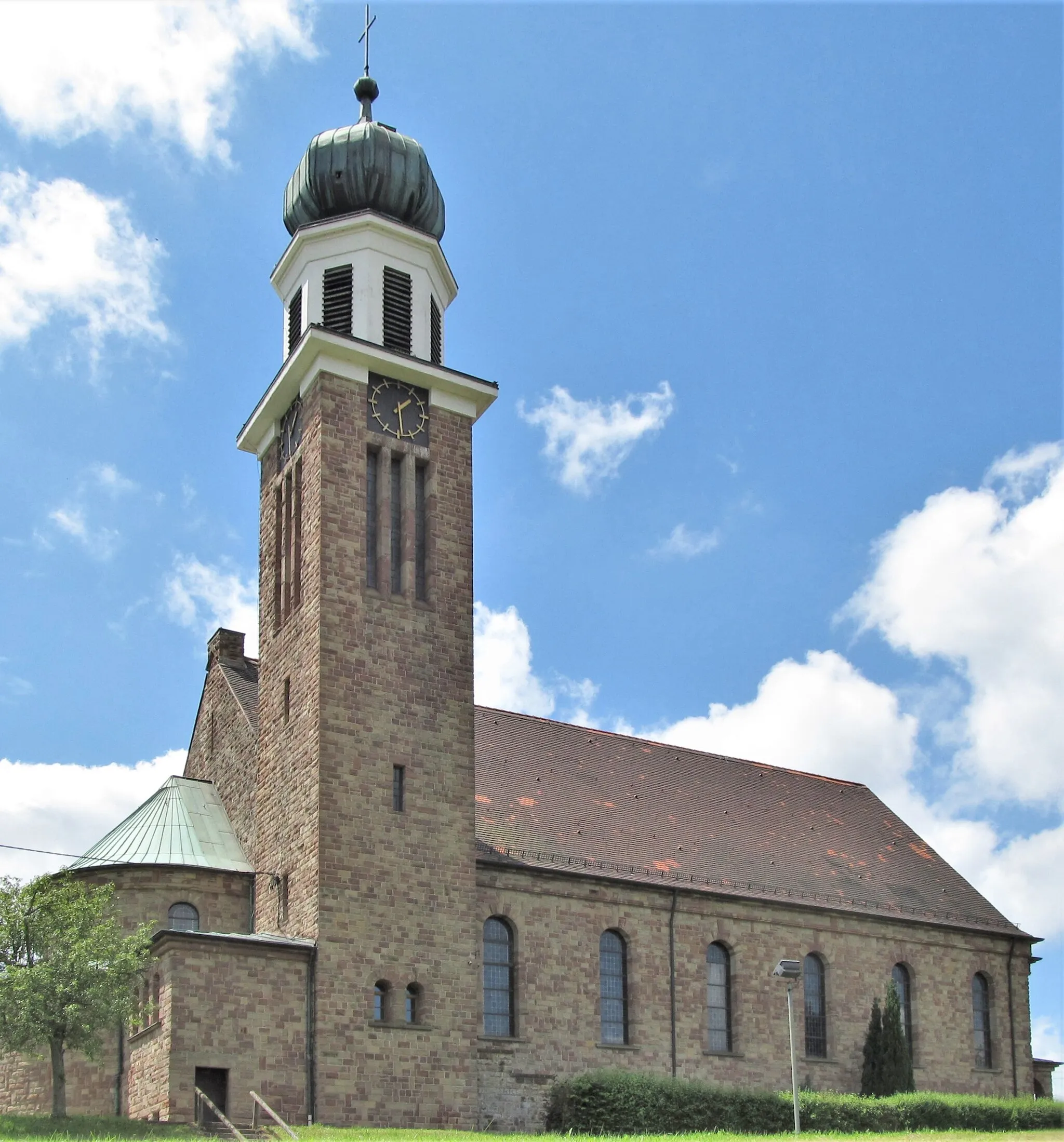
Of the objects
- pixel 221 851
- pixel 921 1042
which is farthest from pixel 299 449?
pixel 921 1042

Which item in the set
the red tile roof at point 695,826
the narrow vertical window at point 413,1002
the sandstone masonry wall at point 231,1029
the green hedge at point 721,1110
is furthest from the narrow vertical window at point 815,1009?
the sandstone masonry wall at point 231,1029

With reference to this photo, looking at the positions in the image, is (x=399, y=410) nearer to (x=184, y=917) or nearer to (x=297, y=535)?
(x=297, y=535)

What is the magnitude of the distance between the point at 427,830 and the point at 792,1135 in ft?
33.8

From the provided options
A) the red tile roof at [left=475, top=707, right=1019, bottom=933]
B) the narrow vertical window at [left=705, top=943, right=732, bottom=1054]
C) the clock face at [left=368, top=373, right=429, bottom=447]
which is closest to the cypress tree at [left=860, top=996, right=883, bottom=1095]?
the red tile roof at [left=475, top=707, right=1019, bottom=933]

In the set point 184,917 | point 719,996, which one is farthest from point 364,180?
point 719,996

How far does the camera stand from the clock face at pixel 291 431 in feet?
126

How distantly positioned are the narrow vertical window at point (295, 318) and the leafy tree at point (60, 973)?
15557mm

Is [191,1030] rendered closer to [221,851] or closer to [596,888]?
[221,851]

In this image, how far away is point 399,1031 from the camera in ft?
107

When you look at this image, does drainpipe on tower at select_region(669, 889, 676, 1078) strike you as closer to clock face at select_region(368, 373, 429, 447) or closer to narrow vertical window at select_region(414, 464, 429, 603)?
narrow vertical window at select_region(414, 464, 429, 603)

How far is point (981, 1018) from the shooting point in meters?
45.2

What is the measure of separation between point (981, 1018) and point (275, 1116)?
2494 cm

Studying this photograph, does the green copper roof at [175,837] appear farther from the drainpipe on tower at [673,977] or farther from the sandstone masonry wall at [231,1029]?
the drainpipe on tower at [673,977]

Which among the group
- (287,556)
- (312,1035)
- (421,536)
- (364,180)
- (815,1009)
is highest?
(364,180)
